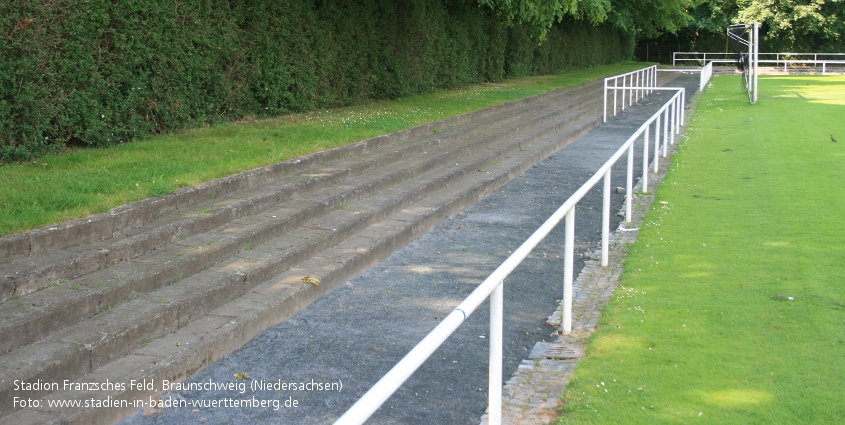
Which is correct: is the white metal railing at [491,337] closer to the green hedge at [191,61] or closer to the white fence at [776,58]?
the green hedge at [191,61]

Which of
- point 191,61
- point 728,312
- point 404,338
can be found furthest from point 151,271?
point 191,61

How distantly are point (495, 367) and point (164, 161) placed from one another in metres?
6.30

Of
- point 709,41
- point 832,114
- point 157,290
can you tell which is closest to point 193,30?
point 157,290

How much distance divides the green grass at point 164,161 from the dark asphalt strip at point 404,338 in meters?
2.21

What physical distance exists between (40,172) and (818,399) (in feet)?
23.5

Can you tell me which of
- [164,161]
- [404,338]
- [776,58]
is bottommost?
[404,338]

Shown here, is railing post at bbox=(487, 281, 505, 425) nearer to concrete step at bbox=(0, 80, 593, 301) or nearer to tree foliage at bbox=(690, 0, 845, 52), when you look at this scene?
concrete step at bbox=(0, 80, 593, 301)

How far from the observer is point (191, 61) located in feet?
38.1

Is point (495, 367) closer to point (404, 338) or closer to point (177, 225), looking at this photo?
point (404, 338)

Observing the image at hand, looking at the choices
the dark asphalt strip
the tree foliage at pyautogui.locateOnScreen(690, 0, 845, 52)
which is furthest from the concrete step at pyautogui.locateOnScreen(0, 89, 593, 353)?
the tree foliage at pyautogui.locateOnScreen(690, 0, 845, 52)

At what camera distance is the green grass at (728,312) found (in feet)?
13.2

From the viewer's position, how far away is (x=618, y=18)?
1626 inches

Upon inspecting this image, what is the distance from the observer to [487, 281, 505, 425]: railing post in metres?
3.50

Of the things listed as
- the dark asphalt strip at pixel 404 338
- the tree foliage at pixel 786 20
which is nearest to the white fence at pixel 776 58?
the tree foliage at pixel 786 20
